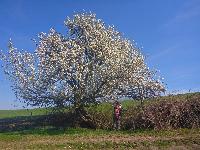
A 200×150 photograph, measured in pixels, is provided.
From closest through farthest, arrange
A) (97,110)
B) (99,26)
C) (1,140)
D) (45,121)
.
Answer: (1,140) → (97,110) → (99,26) → (45,121)

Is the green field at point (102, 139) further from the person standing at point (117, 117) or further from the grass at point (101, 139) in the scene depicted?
the person standing at point (117, 117)

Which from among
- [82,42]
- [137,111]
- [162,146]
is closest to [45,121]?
[82,42]

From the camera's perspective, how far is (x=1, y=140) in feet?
104

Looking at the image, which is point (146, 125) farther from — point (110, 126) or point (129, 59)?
point (129, 59)

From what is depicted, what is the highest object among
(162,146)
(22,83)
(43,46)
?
(43,46)

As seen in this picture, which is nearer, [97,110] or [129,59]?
[97,110]

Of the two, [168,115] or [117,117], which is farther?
[117,117]

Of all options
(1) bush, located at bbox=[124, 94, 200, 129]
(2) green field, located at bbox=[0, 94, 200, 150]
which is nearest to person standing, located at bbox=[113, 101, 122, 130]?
(1) bush, located at bbox=[124, 94, 200, 129]

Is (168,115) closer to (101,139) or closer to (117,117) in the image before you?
(117,117)

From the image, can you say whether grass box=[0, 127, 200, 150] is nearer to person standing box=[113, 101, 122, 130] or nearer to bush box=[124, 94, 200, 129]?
person standing box=[113, 101, 122, 130]

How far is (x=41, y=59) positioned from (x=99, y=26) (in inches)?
230

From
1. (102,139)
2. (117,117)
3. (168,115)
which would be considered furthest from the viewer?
(117,117)

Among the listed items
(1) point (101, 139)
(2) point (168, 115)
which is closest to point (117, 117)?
(2) point (168, 115)

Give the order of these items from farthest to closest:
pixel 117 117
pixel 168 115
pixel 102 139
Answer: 1. pixel 117 117
2. pixel 168 115
3. pixel 102 139
